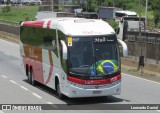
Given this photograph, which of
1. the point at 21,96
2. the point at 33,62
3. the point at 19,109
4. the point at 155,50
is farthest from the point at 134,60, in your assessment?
the point at 19,109

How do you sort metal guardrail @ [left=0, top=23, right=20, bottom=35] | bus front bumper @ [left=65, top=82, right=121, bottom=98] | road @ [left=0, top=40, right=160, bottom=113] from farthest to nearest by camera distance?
metal guardrail @ [left=0, top=23, right=20, bottom=35]
road @ [left=0, top=40, right=160, bottom=113]
bus front bumper @ [left=65, top=82, right=121, bottom=98]

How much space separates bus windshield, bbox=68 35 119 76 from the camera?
15891 mm

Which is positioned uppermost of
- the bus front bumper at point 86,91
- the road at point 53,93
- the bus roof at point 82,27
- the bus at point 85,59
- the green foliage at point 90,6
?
the bus roof at point 82,27

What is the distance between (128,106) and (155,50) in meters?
11.5

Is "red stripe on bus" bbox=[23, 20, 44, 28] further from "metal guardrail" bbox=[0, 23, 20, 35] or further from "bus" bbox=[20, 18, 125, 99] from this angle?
"metal guardrail" bbox=[0, 23, 20, 35]

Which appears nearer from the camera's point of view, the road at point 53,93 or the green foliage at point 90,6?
the road at point 53,93

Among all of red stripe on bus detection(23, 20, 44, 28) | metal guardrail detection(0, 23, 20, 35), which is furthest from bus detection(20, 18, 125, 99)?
metal guardrail detection(0, 23, 20, 35)

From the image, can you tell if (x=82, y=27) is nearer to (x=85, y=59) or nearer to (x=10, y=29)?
(x=85, y=59)

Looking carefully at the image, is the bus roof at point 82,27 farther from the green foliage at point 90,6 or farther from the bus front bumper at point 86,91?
the green foliage at point 90,6

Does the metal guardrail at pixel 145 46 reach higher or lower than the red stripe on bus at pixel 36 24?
lower

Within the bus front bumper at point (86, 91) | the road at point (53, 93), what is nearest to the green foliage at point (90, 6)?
the road at point (53, 93)

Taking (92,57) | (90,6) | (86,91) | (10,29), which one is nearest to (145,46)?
(92,57)

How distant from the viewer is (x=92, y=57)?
52.4 feet

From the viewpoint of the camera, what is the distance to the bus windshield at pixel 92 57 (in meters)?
15.9
